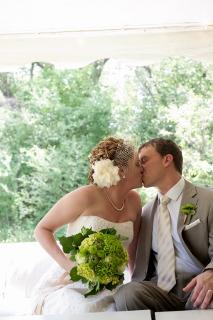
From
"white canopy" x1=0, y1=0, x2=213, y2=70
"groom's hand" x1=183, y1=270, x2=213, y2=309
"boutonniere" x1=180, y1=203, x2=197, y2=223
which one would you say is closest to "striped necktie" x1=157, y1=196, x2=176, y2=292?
"boutonniere" x1=180, y1=203, x2=197, y2=223

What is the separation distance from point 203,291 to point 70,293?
70cm

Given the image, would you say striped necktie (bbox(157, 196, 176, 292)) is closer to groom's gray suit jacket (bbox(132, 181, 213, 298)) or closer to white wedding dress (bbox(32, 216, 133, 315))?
groom's gray suit jacket (bbox(132, 181, 213, 298))

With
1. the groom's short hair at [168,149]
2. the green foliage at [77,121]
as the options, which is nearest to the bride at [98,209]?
the groom's short hair at [168,149]

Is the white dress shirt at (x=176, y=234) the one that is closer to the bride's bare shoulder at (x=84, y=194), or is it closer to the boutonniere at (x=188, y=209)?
the boutonniere at (x=188, y=209)

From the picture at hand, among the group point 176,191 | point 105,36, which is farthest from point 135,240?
point 105,36

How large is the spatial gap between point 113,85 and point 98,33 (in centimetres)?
208

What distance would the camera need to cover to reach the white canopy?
405cm

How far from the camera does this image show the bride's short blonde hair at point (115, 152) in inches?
114

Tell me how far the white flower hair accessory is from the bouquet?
0.60m

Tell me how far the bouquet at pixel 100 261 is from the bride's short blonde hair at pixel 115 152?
0.70 metres

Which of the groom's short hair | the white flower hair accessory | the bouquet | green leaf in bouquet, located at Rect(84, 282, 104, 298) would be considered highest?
the groom's short hair

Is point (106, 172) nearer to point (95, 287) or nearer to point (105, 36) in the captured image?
point (95, 287)

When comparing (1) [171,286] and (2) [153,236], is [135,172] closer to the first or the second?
(2) [153,236]

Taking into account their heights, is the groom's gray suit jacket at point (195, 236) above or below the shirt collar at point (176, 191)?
below
